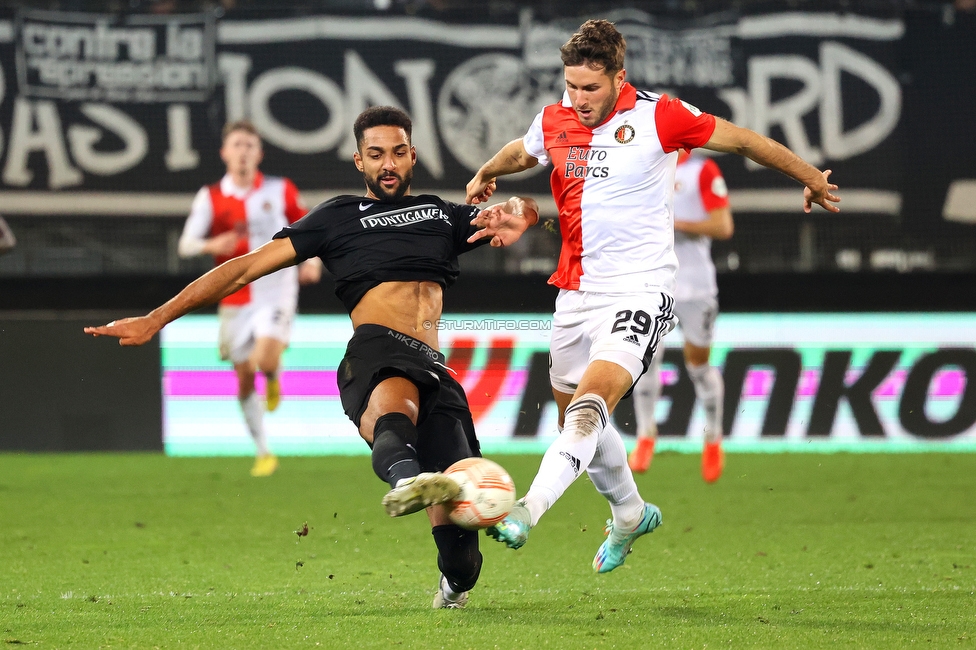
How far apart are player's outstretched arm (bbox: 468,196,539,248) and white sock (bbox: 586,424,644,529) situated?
103cm

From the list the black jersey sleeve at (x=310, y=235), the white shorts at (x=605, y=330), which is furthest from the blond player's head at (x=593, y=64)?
the black jersey sleeve at (x=310, y=235)

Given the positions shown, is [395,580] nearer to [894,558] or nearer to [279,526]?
[279,526]

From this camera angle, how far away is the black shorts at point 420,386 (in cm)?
442

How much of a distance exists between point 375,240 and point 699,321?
483 cm

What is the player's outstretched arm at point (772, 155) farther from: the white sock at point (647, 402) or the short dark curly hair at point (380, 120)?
the white sock at point (647, 402)

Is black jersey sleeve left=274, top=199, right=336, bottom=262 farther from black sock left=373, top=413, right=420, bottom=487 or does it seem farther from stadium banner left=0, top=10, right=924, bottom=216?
stadium banner left=0, top=10, right=924, bottom=216

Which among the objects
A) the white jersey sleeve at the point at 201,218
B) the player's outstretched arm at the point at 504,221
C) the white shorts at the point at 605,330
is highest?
the player's outstretched arm at the point at 504,221

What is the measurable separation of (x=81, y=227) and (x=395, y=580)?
24.7 feet

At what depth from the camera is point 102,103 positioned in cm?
1184

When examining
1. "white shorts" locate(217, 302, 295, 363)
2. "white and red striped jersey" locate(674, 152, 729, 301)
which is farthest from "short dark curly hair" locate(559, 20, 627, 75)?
"white shorts" locate(217, 302, 295, 363)

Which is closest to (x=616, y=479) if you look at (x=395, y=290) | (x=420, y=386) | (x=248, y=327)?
(x=420, y=386)

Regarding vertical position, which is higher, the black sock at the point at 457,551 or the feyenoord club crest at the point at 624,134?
the feyenoord club crest at the point at 624,134

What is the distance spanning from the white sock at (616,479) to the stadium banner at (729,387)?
541cm

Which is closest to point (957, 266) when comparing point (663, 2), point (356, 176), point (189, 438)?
point (663, 2)
